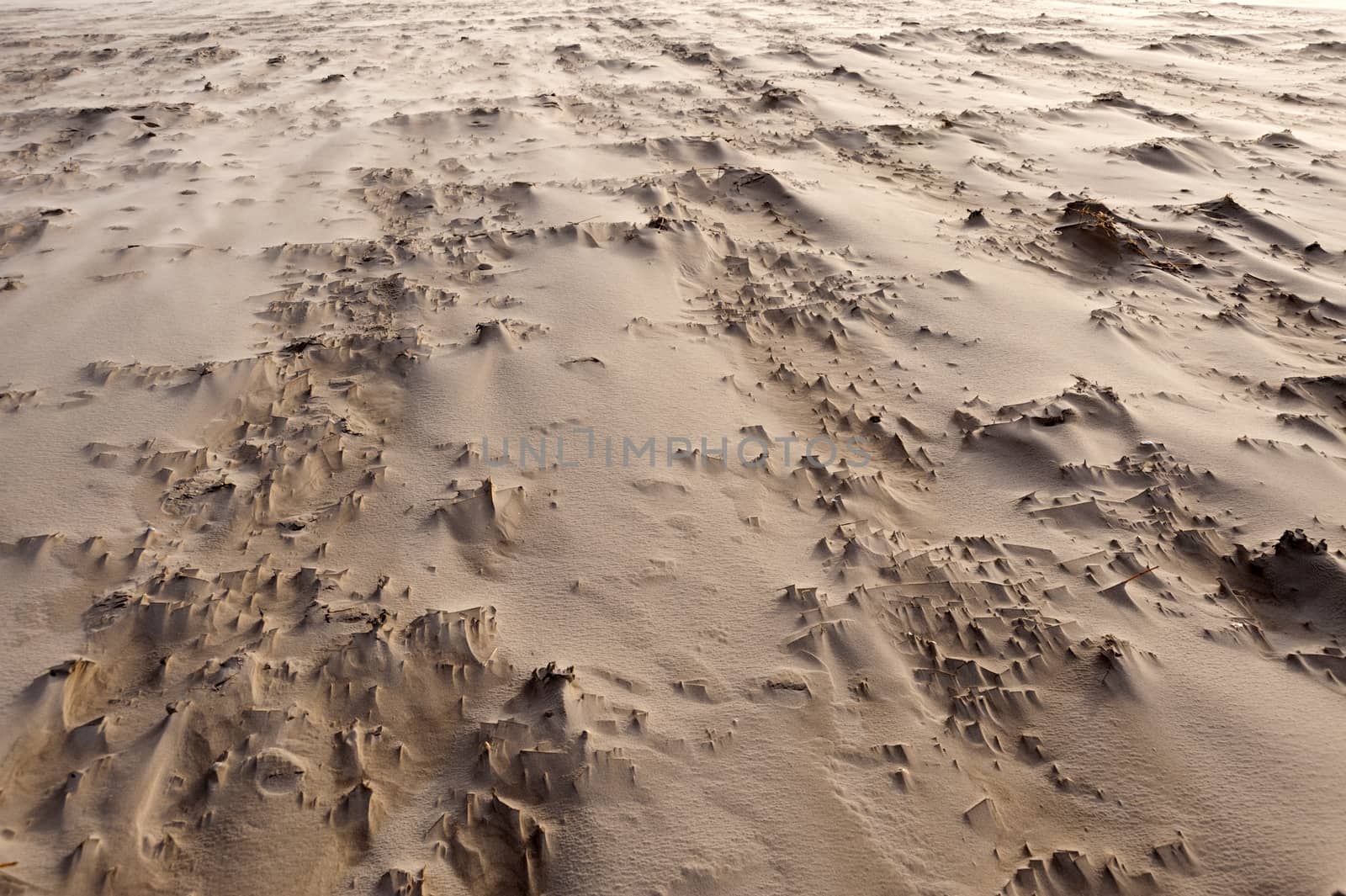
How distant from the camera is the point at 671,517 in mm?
2031

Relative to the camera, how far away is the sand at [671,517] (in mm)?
1427

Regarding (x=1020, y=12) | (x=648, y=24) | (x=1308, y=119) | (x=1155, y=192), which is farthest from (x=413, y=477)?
(x=1020, y=12)

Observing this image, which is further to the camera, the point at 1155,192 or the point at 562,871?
the point at 1155,192

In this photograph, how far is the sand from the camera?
1.43m

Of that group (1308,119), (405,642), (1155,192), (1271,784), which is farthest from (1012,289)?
(1308,119)

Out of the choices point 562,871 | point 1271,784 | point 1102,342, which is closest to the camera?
point 562,871

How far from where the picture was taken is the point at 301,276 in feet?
10.00

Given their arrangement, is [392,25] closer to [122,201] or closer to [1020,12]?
[122,201]

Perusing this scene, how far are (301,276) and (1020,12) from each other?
731 cm

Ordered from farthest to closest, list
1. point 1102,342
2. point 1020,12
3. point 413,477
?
point 1020,12 < point 1102,342 < point 413,477

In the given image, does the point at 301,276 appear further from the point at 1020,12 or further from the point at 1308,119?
the point at 1020,12

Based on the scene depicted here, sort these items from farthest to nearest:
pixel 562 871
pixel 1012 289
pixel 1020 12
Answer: pixel 1020 12 < pixel 1012 289 < pixel 562 871

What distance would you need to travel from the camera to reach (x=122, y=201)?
3.65 meters

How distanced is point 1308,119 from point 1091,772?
498cm
